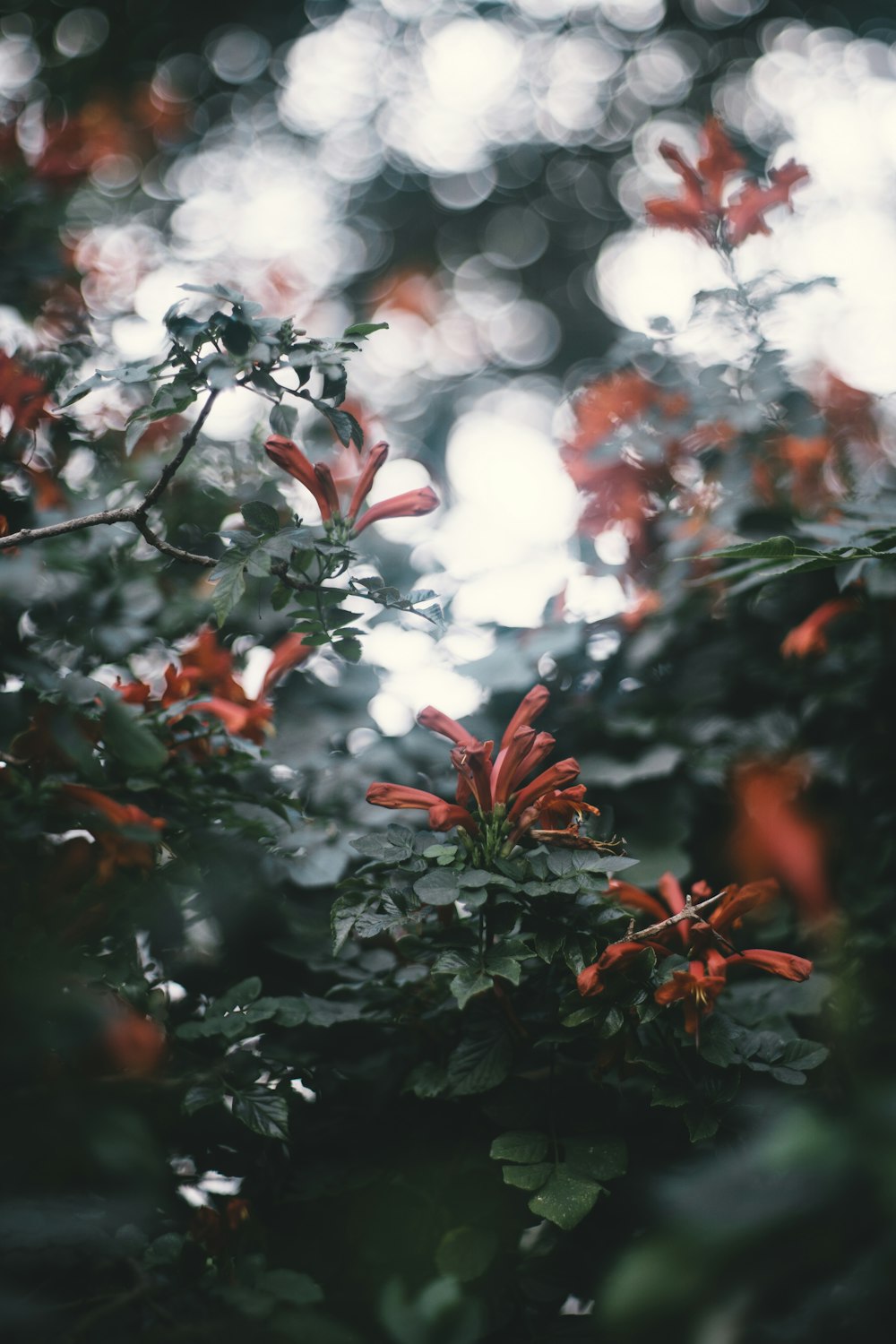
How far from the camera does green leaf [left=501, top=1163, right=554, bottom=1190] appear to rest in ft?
2.98

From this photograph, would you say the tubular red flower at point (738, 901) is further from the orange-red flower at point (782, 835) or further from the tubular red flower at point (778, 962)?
the orange-red flower at point (782, 835)

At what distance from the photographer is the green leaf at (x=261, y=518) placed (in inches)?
41.4

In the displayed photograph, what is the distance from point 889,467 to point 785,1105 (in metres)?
1.33

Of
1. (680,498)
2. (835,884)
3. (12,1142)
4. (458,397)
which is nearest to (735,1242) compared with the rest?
(12,1142)

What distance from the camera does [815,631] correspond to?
151cm

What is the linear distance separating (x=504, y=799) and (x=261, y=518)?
442mm

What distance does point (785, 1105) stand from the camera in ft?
3.15

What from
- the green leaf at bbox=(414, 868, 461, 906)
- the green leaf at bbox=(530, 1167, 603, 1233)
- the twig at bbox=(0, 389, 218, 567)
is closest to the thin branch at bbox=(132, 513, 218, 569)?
the twig at bbox=(0, 389, 218, 567)

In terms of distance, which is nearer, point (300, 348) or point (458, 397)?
point (300, 348)

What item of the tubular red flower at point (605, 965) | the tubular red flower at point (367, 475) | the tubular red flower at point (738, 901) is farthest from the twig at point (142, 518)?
the tubular red flower at point (738, 901)

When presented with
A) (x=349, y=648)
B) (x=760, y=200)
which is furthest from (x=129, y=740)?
(x=760, y=200)

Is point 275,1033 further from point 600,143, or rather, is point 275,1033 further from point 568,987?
point 600,143

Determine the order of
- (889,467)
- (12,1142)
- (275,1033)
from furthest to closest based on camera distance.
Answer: (889,467) < (275,1033) < (12,1142)

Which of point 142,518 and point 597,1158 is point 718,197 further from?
point 597,1158
